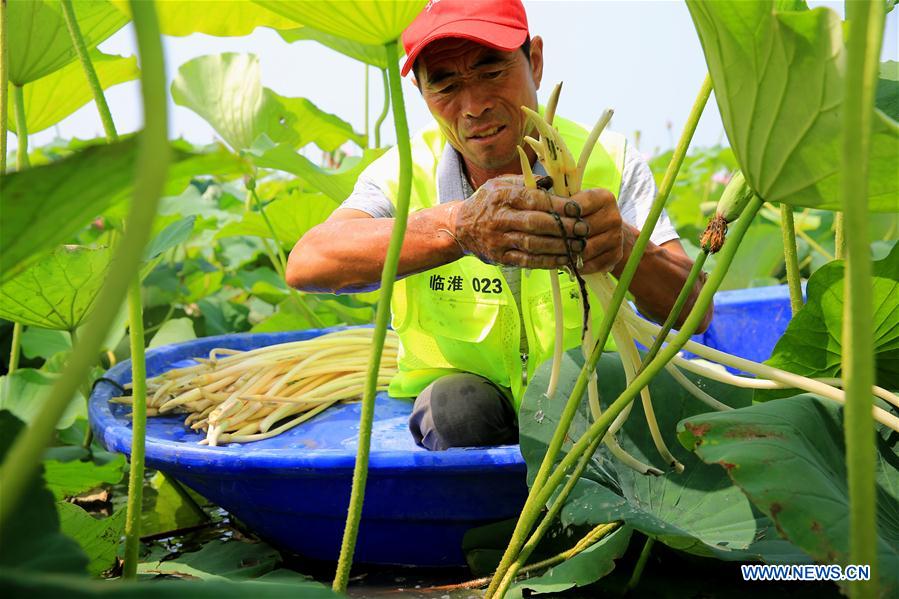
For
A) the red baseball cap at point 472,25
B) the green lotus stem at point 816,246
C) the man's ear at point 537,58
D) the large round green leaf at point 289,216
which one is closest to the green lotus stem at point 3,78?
the red baseball cap at point 472,25

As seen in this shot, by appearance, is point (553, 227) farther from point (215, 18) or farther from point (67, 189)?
point (67, 189)

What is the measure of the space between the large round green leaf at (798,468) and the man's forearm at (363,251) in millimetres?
468

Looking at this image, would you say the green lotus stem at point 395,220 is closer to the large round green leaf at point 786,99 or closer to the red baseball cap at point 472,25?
the large round green leaf at point 786,99

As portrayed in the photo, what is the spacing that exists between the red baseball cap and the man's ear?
94 millimetres

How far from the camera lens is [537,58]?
1.51 meters

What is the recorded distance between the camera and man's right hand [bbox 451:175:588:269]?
2.97 feet

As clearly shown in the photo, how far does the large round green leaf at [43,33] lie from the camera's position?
1.04 m

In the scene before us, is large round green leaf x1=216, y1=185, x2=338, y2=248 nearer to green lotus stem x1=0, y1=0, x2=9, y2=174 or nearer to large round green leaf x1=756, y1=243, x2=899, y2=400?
green lotus stem x1=0, y1=0, x2=9, y2=174

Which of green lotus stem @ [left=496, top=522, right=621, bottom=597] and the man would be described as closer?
green lotus stem @ [left=496, top=522, right=621, bottom=597]

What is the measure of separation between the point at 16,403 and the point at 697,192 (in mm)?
3323

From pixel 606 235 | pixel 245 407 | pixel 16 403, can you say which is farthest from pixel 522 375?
pixel 16 403

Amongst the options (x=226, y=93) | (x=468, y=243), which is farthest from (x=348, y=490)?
(x=226, y=93)

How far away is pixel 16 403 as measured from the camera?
1.43m

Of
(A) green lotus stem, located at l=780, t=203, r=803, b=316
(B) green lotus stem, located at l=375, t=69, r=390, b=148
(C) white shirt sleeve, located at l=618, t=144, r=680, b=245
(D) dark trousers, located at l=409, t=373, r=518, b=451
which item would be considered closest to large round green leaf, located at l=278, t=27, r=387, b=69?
(B) green lotus stem, located at l=375, t=69, r=390, b=148
